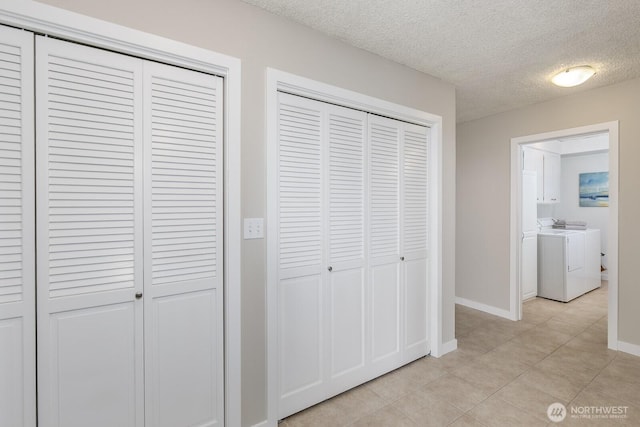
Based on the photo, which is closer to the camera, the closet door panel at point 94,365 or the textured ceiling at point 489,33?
the closet door panel at point 94,365

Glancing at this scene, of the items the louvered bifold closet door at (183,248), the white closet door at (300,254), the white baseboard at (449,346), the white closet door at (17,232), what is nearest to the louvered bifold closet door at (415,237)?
the white baseboard at (449,346)

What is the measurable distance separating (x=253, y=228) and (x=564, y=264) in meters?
4.40

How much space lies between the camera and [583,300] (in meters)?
4.25

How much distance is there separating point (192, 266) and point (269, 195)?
568mm

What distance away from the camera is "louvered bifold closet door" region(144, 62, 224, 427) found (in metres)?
1.51

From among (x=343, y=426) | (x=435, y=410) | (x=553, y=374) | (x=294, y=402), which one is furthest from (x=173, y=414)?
(x=553, y=374)

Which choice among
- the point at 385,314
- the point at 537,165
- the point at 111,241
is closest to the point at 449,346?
the point at 385,314

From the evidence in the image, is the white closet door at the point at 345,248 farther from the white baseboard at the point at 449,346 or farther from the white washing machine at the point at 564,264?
the white washing machine at the point at 564,264

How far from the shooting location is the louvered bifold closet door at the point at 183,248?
1513 mm

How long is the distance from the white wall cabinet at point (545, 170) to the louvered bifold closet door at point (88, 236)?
15.9ft

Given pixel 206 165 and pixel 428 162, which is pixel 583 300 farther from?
pixel 206 165

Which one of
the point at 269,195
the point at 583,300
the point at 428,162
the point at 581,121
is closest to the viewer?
the point at 269,195

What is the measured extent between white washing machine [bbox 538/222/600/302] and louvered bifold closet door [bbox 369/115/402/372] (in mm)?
3076

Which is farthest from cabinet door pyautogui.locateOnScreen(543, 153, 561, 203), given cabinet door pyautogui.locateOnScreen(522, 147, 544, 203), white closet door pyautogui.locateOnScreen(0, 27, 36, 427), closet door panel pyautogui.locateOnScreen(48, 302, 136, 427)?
white closet door pyautogui.locateOnScreen(0, 27, 36, 427)
